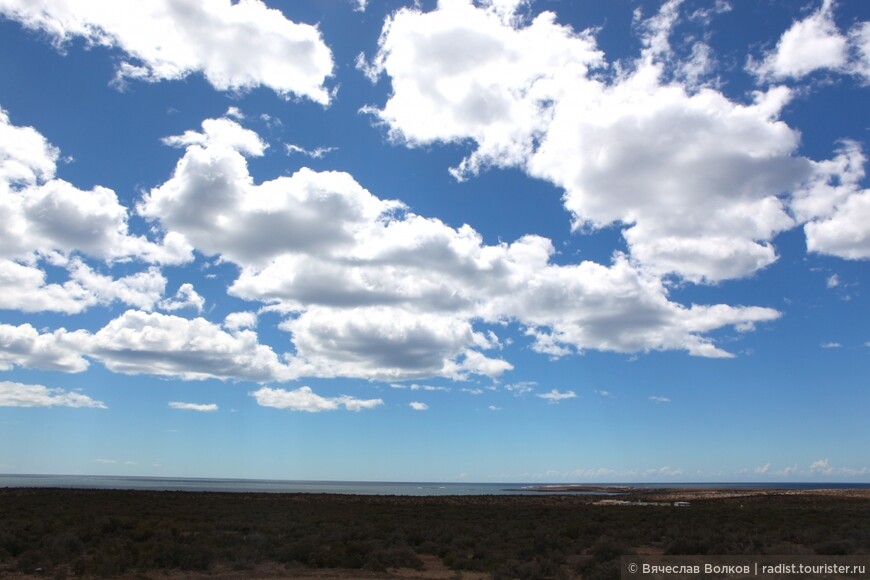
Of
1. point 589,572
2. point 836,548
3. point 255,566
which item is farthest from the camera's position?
point 836,548

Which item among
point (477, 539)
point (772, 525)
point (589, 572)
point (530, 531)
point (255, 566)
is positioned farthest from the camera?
point (772, 525)

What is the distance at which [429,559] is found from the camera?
21375 mm

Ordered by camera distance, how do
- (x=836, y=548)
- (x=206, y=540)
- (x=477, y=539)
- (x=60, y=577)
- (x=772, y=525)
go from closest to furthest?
(x=60, y=577), (x=836, y=548), (x=206, y=540), (x=477, y=539), (x=772, y=525)

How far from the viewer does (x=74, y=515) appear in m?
31.6

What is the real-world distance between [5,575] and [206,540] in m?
6.63

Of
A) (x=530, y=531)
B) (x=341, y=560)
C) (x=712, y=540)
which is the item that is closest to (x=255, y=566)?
(x=341, y=560)

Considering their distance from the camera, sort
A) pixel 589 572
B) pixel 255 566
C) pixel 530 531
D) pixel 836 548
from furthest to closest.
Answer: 1. pixel 530 531
2. pixel 836 548
3. pixel 255 566
4. pixel 589 572

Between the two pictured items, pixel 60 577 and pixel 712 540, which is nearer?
pixel 60 577

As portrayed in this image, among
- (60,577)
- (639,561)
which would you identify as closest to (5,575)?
(60,577)

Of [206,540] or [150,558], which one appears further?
[206,540]

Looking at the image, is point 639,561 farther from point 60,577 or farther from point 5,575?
point 5,575

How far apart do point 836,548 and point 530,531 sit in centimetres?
1193

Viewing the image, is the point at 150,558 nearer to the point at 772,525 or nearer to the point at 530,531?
the point at 530,531

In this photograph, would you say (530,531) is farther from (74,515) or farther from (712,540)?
(74,515)
